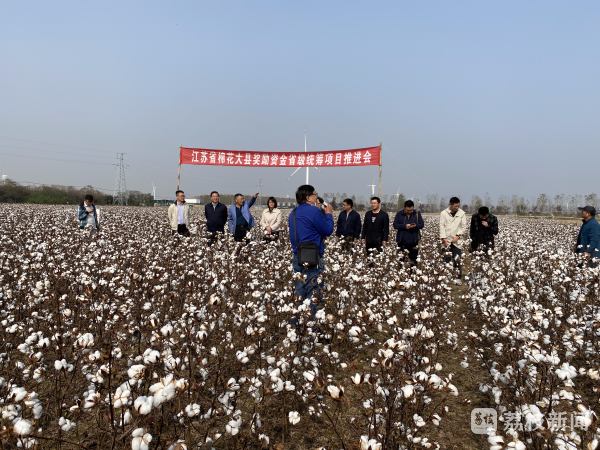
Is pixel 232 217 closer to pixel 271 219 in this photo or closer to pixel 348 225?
pixel 271 219

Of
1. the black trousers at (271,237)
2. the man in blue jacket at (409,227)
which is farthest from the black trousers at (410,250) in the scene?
the black trousers at (271,237)

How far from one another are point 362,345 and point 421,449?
2590mm

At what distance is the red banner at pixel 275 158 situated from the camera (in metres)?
17.2

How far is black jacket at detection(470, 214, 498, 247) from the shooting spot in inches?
329

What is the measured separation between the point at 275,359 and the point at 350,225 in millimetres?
6249

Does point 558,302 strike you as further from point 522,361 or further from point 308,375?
point 308,375

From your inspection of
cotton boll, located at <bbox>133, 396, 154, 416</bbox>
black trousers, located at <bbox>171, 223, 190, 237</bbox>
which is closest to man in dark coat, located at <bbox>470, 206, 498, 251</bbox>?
black trousers, located at <bbox>171, 223, 190, 237</bbox>

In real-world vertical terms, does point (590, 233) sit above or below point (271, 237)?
above

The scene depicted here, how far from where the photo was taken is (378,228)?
820 cm

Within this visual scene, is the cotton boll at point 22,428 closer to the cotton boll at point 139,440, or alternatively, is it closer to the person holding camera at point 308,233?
the cotton boll at point 139,440

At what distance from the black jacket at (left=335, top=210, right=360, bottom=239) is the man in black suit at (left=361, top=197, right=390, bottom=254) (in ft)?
2.21

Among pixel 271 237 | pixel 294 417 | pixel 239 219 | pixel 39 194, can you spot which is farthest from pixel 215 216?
pixel 39 194

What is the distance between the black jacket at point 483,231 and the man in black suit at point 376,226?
2.16m

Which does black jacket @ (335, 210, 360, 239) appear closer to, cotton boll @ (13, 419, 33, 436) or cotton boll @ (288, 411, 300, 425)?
cotton boll @ (288, 411, 300, 425)
